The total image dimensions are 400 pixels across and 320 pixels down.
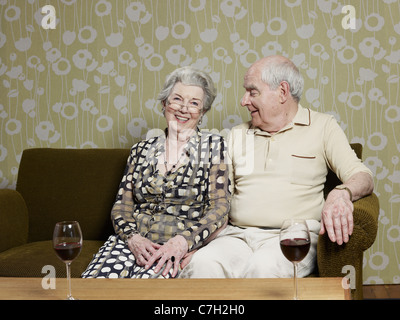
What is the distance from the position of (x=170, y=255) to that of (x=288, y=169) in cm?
62

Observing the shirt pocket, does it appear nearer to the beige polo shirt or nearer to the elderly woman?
the beige polo shirt

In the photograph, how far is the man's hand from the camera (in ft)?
5.27

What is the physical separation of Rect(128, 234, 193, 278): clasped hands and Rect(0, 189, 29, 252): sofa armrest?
2.32 ft

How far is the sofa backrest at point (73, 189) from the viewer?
2.40 metres

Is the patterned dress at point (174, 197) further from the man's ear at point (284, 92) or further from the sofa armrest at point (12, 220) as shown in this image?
the sofa armrest at point (12, 220)

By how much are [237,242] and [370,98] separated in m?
1.30

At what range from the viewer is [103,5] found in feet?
9.32

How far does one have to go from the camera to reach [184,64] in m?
2.80

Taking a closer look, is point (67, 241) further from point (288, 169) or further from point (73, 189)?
point (73, 189)

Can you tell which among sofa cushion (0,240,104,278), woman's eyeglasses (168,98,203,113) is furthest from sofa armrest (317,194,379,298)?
sofa cushion (0,240,104,278)

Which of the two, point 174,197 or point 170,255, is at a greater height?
point 174,197

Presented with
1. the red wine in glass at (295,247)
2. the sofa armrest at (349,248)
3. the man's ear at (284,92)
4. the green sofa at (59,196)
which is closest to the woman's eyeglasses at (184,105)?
the man's ear at (284,92)

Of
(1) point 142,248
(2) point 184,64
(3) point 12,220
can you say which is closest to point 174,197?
(1) point 142,248

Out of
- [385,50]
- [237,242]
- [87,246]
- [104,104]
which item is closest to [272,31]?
[385,50]
